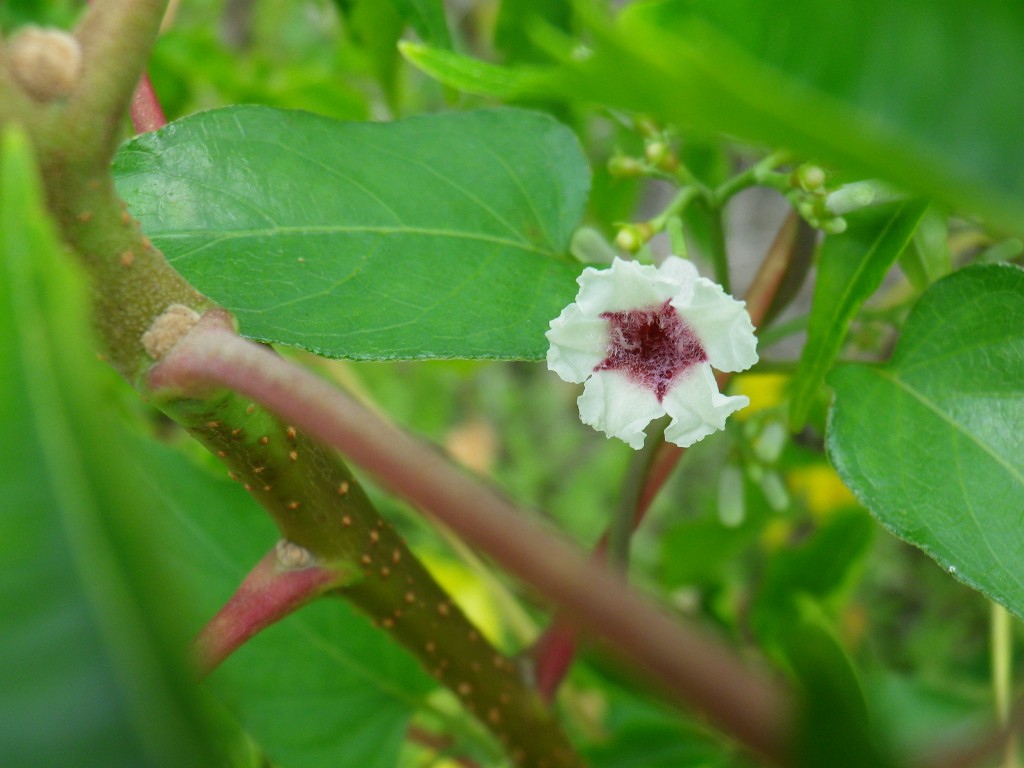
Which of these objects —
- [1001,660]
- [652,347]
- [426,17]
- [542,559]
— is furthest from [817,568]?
[542,559]

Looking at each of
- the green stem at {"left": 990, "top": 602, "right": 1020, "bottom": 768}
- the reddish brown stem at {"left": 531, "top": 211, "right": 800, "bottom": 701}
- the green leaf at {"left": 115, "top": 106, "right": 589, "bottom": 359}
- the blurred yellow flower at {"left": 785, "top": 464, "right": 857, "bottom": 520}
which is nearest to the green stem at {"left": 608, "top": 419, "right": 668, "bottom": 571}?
the reddish brown stem at {"left": 531, "top": 211, "right": 800, "bottom": 701}

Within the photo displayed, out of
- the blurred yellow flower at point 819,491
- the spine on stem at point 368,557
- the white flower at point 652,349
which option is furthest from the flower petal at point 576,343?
the blurred yellow flower at point 819,491

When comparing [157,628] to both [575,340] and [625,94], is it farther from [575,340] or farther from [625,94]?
[575,340]

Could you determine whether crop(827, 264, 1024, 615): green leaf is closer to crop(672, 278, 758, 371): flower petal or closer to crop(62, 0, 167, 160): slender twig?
crop(672, 278, 758, 371): flower petal

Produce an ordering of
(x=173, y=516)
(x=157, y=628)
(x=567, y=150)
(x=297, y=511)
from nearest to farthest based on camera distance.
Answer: (x=157, y=628) < (x=297, y=511) < (x=567, y=150) < (x=173, y=516)

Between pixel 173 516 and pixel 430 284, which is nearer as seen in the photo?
pixel 430 284

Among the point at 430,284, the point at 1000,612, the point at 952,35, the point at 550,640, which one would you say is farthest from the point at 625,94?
the point at 1000,612
